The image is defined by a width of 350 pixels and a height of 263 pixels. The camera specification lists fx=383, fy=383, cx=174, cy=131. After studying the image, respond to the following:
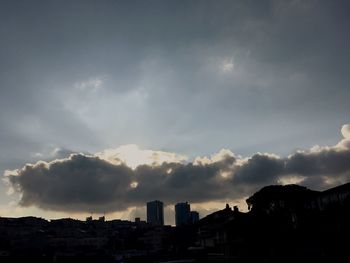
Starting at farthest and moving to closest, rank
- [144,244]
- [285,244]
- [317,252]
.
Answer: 1. [144,244]
2. [285,244]
3. [317,252]

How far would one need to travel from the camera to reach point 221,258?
70.1 m

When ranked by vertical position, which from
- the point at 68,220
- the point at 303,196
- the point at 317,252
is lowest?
the point at 317,252


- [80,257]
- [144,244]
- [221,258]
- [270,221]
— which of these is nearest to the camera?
[270,221]

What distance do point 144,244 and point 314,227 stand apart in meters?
102

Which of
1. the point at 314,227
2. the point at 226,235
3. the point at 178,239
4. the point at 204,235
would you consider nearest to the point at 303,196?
the point at 314,227

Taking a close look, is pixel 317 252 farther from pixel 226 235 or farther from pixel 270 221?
pixel 226 235

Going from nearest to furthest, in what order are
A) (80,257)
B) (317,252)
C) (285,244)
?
1. (317,252)
2. (285,244)
3. (80,257)

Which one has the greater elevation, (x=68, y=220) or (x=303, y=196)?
(x=68, y=220)

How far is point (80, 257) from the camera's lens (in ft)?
279

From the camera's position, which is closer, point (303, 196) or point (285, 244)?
point (285, 244)

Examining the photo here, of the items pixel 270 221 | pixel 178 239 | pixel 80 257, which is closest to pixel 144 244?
pixel 178 239

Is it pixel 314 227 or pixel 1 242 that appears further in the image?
pixel 1 242

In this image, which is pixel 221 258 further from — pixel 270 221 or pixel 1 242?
pixel 1 242

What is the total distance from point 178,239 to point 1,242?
61.6 m
